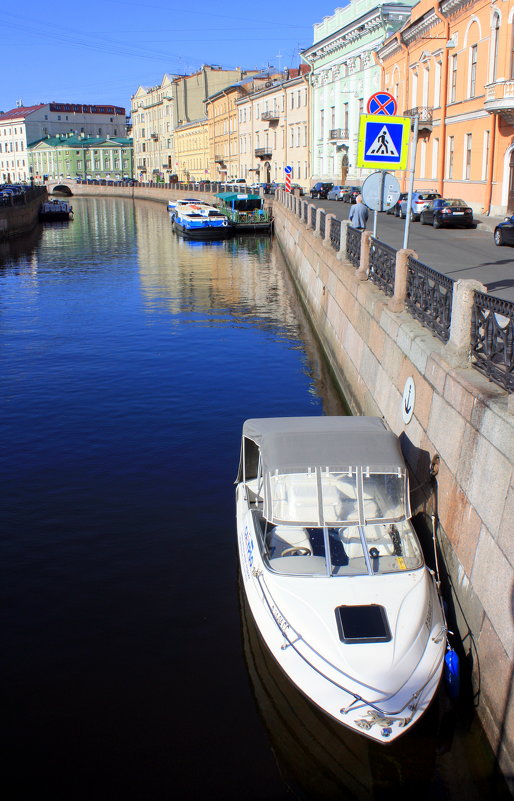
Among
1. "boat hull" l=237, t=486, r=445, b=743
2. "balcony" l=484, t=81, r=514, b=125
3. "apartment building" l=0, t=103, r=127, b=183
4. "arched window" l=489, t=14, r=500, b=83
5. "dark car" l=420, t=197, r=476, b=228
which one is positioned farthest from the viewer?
"apartment building" l=0, t=103, r=127, b=183

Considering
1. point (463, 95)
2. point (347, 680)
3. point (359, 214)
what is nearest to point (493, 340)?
point (347, 680)

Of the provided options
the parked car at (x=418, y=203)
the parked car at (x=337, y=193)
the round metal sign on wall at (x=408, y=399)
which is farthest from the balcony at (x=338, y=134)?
the round metal sign on wall at (x=408, y=399)

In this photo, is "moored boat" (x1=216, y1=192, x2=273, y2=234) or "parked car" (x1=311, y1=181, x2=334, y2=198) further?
"moored boat" (x1=216, y1=192, x2=273, y2=234)

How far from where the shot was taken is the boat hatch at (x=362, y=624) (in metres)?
5.77

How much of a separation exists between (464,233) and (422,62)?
16.0 m

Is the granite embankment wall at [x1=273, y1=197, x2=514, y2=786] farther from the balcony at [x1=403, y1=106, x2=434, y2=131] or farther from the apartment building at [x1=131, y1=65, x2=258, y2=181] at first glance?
the apartment building at [x1=131, y1=65, x2=258, y2=181]

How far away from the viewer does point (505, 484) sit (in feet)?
18.9

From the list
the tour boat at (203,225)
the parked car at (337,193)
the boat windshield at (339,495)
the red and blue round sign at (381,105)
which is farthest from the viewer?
the tour boat at (203,225)

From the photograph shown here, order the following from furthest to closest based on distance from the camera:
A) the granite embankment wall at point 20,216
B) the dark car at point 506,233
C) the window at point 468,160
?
the granite embankment wall at point 20,216 < the window at point 468,160 < the dark car at point 506,233

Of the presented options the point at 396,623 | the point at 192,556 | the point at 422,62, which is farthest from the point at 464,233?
the point at 396,623

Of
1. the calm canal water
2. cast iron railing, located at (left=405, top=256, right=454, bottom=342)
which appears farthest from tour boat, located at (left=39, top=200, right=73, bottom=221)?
cast iron railing, located at (left=405, top=256, right=454, bottom=342)

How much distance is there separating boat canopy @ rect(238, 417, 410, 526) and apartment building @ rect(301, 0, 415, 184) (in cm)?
4673

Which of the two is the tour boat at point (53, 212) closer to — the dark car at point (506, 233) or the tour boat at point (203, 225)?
the tour boat at point (203, 225)

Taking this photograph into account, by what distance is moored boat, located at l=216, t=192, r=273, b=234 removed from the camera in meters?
52.1
